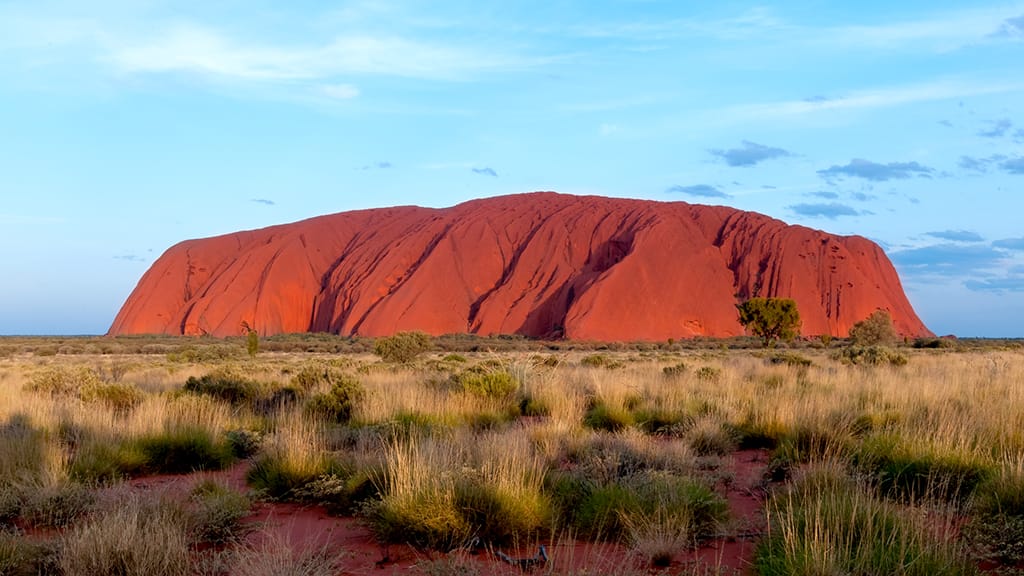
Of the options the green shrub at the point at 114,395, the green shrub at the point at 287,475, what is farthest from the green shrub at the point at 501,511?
the green shrub at the point at 114,395

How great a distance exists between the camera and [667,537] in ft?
15.4

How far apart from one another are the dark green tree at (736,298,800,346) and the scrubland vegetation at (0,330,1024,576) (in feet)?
125

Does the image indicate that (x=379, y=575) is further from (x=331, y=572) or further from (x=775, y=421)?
(x=775, y=421)

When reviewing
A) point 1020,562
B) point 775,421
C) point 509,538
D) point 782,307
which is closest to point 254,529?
point 509,538

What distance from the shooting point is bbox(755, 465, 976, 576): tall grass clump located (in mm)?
3787

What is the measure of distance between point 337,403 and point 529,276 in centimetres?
5867

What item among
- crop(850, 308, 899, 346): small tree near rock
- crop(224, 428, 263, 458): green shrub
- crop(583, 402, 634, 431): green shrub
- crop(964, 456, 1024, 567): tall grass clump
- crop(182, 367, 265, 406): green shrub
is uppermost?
crop(850, 308, 899, 346): small tree near rock

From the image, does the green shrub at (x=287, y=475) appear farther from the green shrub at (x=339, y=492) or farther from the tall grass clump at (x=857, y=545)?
the tall grass clump at (x=857, y=545)

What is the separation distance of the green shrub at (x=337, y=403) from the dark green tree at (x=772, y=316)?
4117 centimetres

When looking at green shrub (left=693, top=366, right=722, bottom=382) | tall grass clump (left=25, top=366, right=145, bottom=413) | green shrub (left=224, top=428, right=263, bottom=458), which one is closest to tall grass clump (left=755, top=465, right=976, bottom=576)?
green shrub (left=224, top=428, right=263, bottom=458)

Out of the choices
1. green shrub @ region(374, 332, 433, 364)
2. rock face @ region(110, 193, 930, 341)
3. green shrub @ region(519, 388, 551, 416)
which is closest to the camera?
green shrub @ region(519, 388, 551, 416)

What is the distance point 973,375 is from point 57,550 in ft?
46.8

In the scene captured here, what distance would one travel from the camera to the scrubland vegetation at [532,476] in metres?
4.36

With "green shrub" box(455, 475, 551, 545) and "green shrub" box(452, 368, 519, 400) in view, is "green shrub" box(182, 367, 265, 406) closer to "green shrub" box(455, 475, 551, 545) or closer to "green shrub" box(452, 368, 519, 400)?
"green shrub" box(452, 368, 519, 400)
